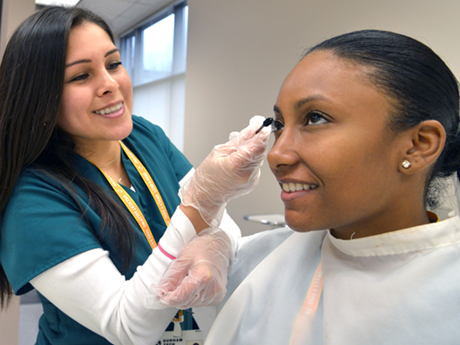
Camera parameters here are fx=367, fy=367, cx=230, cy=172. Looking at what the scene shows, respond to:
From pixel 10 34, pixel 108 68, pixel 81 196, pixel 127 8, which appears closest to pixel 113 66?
pixel 108 68

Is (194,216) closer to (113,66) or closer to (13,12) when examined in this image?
(113,66)

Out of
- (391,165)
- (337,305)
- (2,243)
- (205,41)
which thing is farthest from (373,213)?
(205,41)

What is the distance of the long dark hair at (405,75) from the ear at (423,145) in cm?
2

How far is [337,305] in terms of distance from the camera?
2.60 ft

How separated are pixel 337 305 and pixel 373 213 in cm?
21

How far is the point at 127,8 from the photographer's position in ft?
17.8

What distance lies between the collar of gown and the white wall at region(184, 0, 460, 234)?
2.73 feet

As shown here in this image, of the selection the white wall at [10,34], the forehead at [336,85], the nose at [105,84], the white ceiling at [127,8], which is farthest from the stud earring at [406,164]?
the white ceiling at [127,8]

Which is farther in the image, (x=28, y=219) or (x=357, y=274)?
(x=28, y=219)

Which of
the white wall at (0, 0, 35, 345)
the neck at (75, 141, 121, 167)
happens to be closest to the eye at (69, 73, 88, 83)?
the neck at (75, 141, 121, 167)

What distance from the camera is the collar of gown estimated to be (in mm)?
759

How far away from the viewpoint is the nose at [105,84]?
1.12m

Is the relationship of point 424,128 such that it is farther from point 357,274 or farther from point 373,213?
point 357,274

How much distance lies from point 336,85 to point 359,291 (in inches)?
17.1
